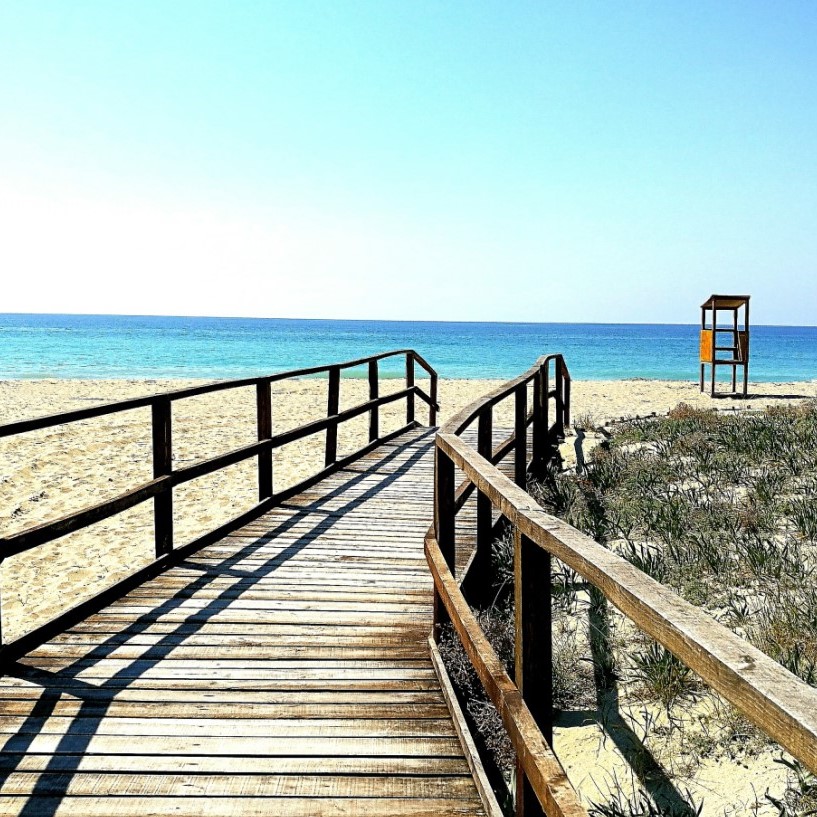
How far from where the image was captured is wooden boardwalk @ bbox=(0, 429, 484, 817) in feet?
8.25

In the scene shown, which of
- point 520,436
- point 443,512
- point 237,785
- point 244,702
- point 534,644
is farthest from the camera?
point 520,436

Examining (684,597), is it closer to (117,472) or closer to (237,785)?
(237,785)

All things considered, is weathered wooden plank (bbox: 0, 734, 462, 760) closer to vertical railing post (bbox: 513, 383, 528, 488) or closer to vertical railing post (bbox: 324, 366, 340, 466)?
vertical railing post (bbox: 513, 383, 528, 488)

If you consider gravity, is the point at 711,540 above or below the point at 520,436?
below

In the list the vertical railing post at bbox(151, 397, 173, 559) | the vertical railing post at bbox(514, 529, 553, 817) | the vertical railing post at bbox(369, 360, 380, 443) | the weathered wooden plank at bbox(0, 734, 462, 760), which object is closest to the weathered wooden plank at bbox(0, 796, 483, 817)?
the weathered wooden plank at bbox(0, 734, 462, 760)

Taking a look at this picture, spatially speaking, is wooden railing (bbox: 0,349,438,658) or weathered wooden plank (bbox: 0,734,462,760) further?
wooden railing (bbox: 0,349,438,658)

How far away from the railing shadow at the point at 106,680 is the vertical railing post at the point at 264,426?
1.56ft

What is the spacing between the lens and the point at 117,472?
11.1 meters

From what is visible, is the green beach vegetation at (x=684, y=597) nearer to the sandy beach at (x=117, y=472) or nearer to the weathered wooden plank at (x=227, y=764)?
the weathered wooden plank at (x=227, y=764)

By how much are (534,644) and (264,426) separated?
14.7ft

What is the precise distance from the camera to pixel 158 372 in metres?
40.7

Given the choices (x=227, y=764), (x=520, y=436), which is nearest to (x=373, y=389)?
(x=520, y=436)

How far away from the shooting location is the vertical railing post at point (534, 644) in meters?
2.08

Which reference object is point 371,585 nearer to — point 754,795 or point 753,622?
point 753,622
